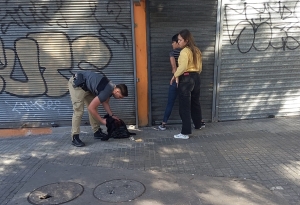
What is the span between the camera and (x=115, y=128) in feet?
17.4

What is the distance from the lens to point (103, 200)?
11.1 feet

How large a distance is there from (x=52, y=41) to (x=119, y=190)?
3.45 m

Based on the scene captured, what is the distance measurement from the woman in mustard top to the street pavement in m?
0.49

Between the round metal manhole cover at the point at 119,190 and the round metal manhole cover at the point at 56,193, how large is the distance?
274 mm

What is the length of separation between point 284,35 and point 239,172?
140 inches

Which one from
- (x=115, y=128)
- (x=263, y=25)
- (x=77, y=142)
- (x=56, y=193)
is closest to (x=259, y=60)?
(x=263, y=25)

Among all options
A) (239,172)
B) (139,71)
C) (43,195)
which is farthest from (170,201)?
(139,71)

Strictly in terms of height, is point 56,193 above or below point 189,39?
below

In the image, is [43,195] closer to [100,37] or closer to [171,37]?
[100,37]

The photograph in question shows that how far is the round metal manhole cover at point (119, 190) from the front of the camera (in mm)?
3420

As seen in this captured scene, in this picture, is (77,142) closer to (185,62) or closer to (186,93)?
(186,93)

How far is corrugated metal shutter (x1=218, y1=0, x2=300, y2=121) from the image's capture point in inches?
230

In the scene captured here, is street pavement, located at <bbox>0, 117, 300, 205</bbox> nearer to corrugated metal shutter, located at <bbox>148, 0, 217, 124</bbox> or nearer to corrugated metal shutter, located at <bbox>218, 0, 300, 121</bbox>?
corrugated metal shutter, located at <bbox>218, 0, 300, 121</bbox>

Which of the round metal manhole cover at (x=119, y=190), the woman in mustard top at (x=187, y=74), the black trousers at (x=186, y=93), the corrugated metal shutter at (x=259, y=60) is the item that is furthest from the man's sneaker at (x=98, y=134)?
the corrugated metal shutter at (x=259, y=60)
